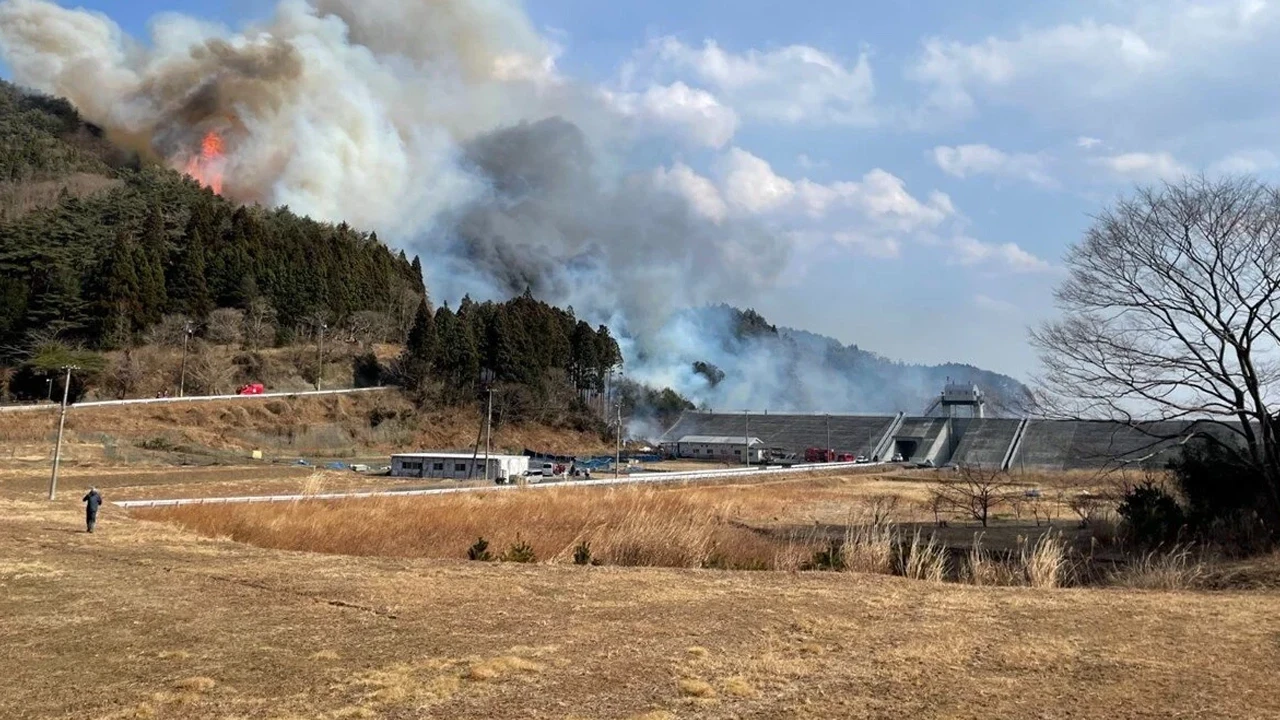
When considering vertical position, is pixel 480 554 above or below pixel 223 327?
below

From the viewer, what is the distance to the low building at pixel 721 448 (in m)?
88.3

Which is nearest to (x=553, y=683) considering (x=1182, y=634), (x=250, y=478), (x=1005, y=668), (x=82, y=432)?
(x=1005, y=668)

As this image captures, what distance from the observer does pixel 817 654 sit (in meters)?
8.38

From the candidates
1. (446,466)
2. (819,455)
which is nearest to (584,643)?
(446,466)

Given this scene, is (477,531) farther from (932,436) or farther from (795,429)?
(795,429)

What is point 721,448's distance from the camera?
90.4m

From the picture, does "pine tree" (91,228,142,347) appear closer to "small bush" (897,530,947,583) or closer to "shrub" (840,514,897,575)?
"shrub" (840,514,897,575)

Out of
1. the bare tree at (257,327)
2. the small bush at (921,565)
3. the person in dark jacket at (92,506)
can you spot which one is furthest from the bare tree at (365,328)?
the small bush at (921,565)

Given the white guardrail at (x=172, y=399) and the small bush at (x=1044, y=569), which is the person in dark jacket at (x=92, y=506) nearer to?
the small bush at (x=1044, y=569)

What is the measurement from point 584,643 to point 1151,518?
1866 cm

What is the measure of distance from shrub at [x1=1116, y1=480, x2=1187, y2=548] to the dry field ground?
8.55m

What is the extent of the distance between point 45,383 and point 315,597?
7672 cm

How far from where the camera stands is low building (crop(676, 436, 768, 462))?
8831cm

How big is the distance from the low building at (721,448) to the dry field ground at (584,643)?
74128 millimetres
